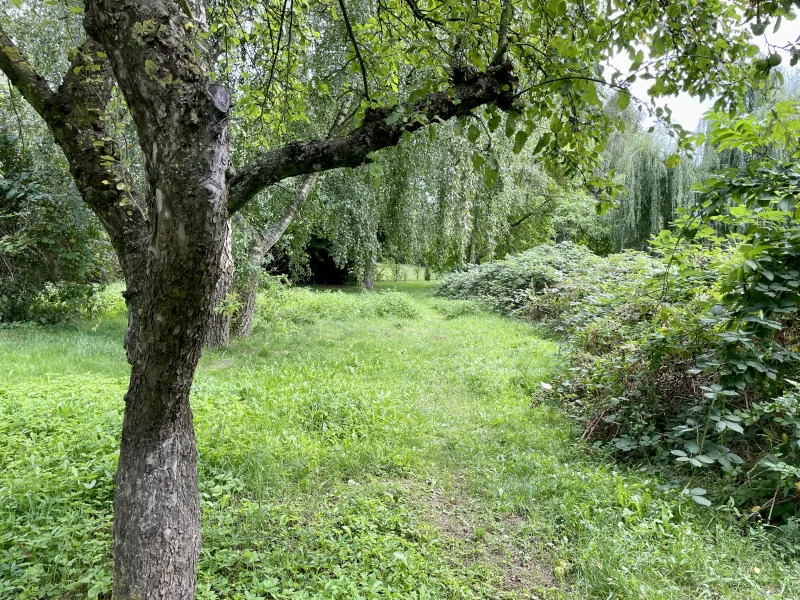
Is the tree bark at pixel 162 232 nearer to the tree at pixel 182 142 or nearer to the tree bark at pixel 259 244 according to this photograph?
the tree at pixel 182 142

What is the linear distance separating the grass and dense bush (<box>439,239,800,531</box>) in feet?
0.98

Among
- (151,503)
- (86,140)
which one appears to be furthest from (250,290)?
(151,503)

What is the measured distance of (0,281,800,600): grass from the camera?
2348 mm

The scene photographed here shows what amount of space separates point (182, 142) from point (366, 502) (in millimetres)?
2438

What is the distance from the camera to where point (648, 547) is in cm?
258

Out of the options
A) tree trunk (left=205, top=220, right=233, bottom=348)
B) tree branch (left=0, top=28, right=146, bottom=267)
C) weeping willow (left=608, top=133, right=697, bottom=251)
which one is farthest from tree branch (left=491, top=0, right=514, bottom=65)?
weeping willow (left=608, top=133, right=697, bottom=251)

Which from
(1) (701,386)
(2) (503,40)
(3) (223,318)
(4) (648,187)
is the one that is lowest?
(1) (701,386)

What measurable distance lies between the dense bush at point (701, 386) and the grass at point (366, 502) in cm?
30

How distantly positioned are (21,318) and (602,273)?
34.5 ft

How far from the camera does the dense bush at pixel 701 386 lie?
299 centimetres

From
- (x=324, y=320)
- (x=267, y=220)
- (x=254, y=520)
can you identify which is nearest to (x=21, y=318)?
(x=267, y=220)

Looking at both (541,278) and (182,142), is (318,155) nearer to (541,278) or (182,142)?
(182,142)

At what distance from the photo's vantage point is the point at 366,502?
3021 millimetres

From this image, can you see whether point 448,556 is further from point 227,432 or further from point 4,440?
point 4,440
